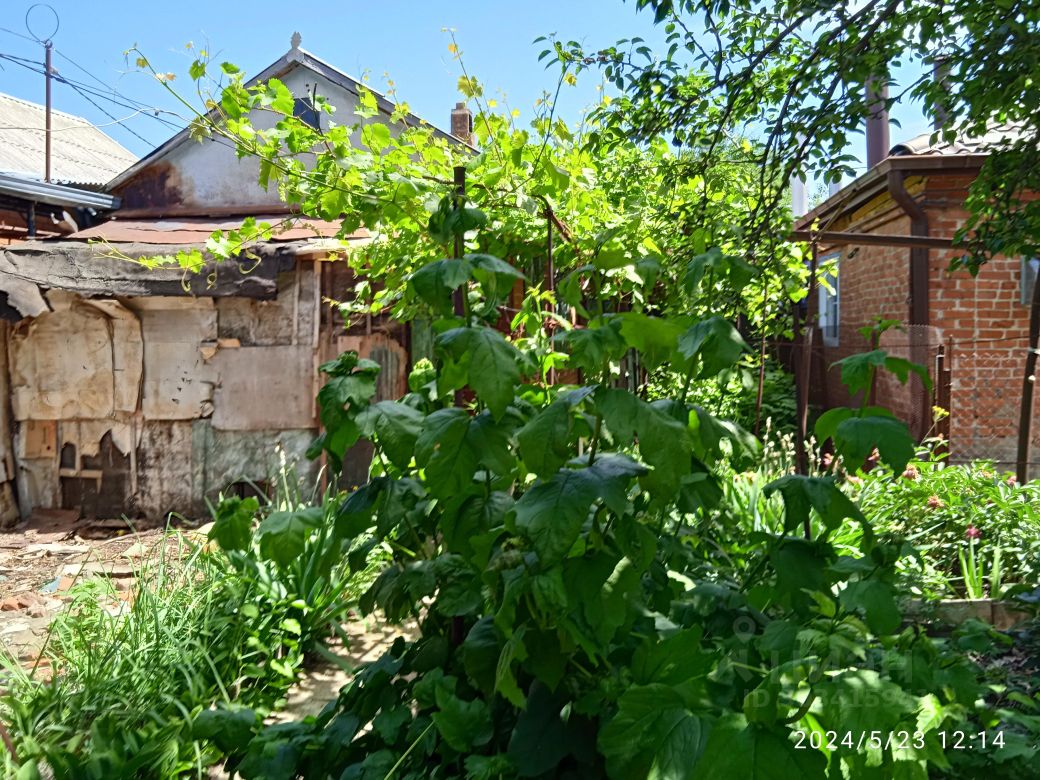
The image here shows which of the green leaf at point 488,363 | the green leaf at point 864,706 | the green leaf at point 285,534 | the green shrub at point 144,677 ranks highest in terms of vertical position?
the green leaf at point 488,363

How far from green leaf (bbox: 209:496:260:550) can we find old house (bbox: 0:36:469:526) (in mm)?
5306

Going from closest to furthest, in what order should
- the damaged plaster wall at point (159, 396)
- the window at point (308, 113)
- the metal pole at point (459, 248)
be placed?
1. the metal pole at point (459, 248)
2. the window at point (308, 113)
3. the damaged plaster wall at point (159, 396)

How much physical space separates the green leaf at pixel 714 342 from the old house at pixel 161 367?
5717 mm

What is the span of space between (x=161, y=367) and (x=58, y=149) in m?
7.39

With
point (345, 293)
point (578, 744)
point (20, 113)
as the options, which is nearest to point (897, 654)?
point (578, 744)

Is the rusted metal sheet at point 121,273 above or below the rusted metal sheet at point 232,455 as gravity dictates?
above

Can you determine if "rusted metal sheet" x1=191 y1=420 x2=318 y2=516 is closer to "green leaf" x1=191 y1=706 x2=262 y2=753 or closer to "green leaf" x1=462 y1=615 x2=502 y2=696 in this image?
"green leaf" x1=191 y1=706 x2=262 y2=753

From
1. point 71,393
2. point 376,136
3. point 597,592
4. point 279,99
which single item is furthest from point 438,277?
point 71,393

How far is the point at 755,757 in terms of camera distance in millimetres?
1017

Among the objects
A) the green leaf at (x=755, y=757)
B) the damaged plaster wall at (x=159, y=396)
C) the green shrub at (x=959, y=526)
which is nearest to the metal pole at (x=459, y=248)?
the green leaf at (x=755, y=757)

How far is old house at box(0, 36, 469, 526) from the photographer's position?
708 centimetres

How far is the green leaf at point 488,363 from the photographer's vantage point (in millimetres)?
1414

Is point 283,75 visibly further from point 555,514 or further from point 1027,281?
point 555,514

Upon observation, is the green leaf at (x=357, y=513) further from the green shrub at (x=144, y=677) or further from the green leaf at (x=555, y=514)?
the green shrub at (x=144, y=677)
